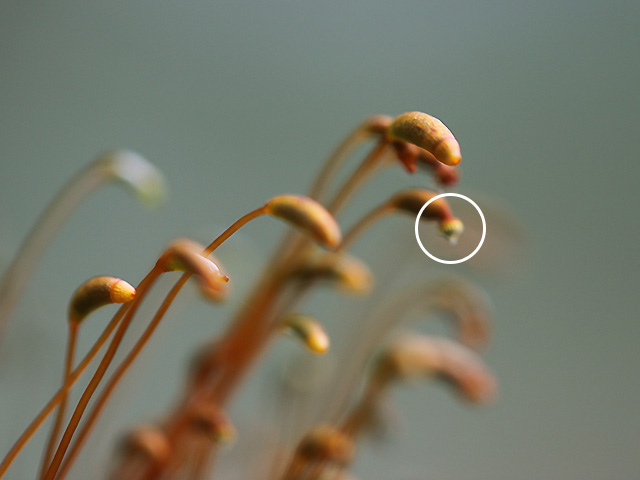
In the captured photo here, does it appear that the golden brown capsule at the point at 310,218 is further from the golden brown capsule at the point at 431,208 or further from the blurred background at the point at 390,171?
the blurred background at the point at 390,171

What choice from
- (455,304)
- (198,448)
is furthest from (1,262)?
(455,304)

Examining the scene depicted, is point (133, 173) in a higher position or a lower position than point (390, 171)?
lower

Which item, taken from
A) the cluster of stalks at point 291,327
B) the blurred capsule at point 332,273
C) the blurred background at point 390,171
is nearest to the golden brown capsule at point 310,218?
the cluster of stalks at point 291,327

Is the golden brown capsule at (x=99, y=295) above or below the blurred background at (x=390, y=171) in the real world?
below

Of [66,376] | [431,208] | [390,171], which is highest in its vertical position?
[390,171]

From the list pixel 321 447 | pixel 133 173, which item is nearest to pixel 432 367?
pixel 321 447

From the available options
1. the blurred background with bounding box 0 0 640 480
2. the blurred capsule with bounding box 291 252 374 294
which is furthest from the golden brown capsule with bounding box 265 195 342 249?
the blurred background with bounding box 0 0 640 480

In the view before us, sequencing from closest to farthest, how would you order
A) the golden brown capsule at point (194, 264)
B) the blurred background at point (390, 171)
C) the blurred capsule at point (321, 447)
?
the golden brown capsule at point (194, 264) < the blurred capsule at point (321, 447) < the blurred background at point (390, 171)

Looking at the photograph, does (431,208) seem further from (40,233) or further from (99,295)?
(40,233)
